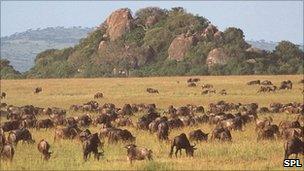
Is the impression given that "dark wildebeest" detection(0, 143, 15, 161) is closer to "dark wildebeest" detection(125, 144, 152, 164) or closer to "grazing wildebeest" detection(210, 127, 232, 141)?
"dark wildebeest" detection(125, 144, 152, 164)

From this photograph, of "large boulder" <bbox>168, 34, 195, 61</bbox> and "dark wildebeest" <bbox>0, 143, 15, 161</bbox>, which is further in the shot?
"large boulder" <bbox>168, 34, 195, 61</bbox>

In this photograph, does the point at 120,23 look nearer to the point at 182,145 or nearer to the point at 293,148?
the point at 182,145

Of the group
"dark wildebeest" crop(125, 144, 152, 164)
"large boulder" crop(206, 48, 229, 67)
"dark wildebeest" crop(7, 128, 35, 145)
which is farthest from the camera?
"large boulder" crop(206, 48, 229, 67)

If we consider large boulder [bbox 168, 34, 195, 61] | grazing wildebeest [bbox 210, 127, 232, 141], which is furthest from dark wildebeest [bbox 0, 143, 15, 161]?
large boulder [bbox 168, 34, 195, 61]

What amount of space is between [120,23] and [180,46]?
13029 mm

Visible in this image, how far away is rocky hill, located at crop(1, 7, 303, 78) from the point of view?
257ft

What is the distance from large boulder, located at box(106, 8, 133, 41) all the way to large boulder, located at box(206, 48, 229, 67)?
61.0 ft

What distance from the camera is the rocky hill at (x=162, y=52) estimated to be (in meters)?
78.2

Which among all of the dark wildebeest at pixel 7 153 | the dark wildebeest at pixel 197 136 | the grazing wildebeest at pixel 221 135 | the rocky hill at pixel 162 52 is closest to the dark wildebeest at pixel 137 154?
the dark wildebeest at pixel 7 153

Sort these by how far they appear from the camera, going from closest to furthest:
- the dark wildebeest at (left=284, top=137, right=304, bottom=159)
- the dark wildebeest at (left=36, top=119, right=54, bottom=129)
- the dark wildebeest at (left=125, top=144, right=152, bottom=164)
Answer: the dark wildebeest at (left=284, top=137, right=304, bottom=159)
the dark wildebeest at (left=125, top=144, right=152, bottom=164)
the dark wildebeest at (left=36, top=119, right=54, bottom=129)

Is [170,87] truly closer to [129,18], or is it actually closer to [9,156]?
[9,156]

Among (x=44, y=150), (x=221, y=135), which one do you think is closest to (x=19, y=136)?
(x=44, y=150)

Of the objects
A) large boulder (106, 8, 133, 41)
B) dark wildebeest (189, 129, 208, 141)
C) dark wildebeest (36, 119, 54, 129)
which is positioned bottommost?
dark wildebeest (189, 129, 208, 141)

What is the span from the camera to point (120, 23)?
9275cm
